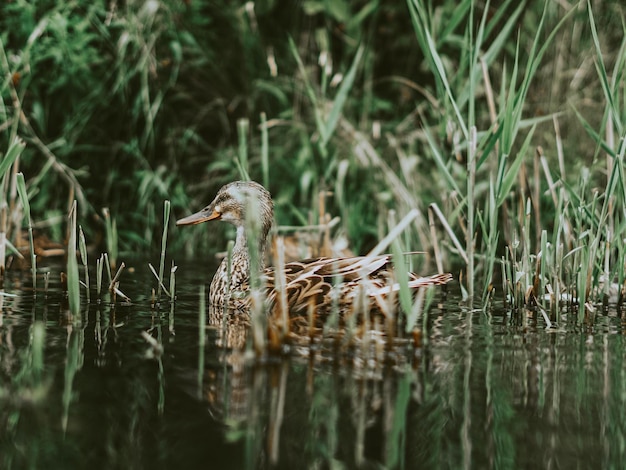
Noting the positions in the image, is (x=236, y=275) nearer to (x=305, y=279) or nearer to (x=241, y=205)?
(x=241, y=205)

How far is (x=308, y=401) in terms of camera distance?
3215mm

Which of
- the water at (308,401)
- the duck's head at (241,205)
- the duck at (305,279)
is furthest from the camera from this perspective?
the duck's head at (241,205)

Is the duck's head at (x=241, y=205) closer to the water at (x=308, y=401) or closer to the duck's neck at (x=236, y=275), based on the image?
the duck's neck at (x=236, y=275)

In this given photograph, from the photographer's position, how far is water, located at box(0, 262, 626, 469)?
2754mm

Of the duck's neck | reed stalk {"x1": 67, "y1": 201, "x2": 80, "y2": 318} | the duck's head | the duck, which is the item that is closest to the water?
reed stalk {"x1": 67, "y1": 201, "x2": 80, "y2": 318}

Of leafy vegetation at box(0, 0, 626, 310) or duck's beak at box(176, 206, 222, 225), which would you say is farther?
leafy vegetation at box(0, 0, 626, 310)

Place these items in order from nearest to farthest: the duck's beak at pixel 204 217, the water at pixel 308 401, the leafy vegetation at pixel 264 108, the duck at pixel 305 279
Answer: the water at pixel 308 401 < the duck at pixel 305 279 < the duck's beak at pixel 204 217 < the leafy vegetation at pixel 264 108

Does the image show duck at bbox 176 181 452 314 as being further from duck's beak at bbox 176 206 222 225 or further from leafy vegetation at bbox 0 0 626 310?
leafy vegetation at bbox 0 0 626 310

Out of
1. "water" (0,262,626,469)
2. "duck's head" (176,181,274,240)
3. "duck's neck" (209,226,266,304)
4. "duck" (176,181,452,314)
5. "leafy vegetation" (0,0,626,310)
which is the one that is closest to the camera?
"water" (0,262,626,469)

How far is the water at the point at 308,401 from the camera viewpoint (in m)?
2.75

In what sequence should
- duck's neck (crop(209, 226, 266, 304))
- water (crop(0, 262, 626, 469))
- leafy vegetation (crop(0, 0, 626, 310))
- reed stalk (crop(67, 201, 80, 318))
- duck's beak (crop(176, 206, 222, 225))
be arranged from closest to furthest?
water (crop(0, 262, 626, 469)) → reed stalk (crop(67, 201, 80, 318)) → duck's neck (crop(209, 226, 266, 304)) → duck's beak (crop(176, 206, 222, 225)) → leafy vegetation (crop(0, 0, 626, 310))

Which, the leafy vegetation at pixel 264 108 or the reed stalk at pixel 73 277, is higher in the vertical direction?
the leafy vegetation at pixel 264 108

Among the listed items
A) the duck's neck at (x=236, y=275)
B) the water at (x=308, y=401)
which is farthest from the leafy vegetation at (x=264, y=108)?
the water at (x=308, y=401)

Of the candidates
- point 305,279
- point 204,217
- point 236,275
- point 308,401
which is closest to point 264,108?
point 204,217
